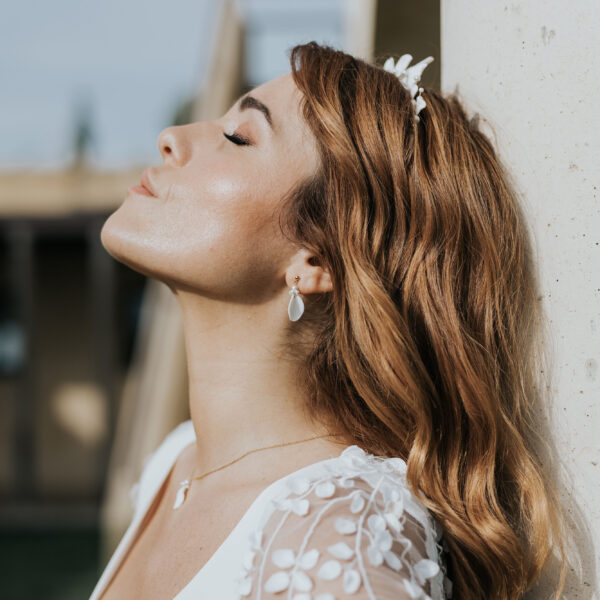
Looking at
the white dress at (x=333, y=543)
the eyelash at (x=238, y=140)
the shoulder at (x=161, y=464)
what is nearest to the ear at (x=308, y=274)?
the eyelash at (x=238, y=140)

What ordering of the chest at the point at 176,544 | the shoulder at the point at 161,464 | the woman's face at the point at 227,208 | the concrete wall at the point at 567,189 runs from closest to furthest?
the concrete wall at the point at 567,189 → the chest at the point at 176,544 → the woman's face at the point at 227,208 → the shoulder at the point at 161,464

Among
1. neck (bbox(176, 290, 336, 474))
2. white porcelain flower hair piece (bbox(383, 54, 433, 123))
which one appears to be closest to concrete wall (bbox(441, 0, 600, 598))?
white porcelain flower hair piece (bbox(383, 54, 433, 123))

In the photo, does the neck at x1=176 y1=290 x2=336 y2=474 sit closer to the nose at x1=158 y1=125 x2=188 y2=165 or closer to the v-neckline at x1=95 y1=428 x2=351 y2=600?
the v-neckline at x1=95 y1=428 x2=351 y2=600

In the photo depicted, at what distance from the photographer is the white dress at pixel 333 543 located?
126 cm

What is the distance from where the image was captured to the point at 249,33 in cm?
639

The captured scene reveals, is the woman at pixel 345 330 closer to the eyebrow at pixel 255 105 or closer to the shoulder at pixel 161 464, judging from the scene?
the eyebrow at pixel 255 105

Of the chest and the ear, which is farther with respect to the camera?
the ear

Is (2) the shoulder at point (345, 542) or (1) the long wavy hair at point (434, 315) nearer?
(2) the shoulder at point (345, 542)

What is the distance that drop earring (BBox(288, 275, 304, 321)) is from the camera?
1.77 meters

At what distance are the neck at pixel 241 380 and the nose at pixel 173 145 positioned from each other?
331 mm

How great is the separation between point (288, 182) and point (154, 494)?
0.96 metres

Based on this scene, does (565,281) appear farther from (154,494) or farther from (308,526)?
(154,494)

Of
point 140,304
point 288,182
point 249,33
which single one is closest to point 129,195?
point 288,182

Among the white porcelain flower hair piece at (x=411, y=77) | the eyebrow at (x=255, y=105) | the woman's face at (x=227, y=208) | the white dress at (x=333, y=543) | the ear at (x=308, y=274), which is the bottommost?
the white dress at (x=333, y=543)
